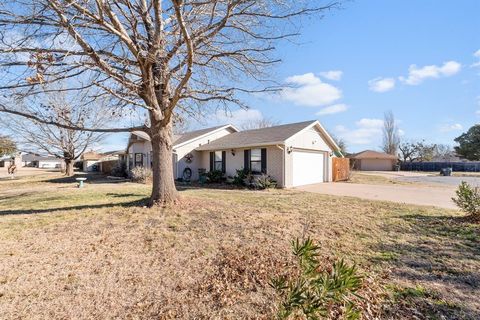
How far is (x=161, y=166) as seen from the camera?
25.3 ft

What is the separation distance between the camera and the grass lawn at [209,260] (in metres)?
3.10

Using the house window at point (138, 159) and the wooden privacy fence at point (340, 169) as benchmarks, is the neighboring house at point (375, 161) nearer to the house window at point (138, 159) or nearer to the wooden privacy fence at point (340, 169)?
the wooden privacy fence at point (340, 169)

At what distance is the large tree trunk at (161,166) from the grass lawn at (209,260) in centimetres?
57

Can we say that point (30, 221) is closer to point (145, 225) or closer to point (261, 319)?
point (145, 225)

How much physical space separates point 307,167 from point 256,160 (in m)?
3.34

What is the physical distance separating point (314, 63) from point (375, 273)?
250 inches

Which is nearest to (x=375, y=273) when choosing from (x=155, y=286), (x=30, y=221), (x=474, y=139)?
(x=155, y=286)

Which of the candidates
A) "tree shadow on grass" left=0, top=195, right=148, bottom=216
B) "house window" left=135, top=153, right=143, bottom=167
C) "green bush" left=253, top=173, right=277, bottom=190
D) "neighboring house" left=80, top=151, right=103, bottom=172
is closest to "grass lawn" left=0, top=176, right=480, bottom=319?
"tree shadow on grass" left=0, top=195, right=148, bottom=216

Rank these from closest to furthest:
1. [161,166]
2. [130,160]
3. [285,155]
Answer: [161,166] < [285,155] < [130,160]

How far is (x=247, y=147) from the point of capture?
15633mm

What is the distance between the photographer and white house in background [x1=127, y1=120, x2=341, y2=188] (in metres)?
14.4

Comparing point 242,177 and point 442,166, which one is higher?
point 442,166

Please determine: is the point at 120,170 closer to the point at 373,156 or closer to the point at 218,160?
the point at 218,160

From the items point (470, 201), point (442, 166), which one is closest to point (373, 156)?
point (442, 166)
